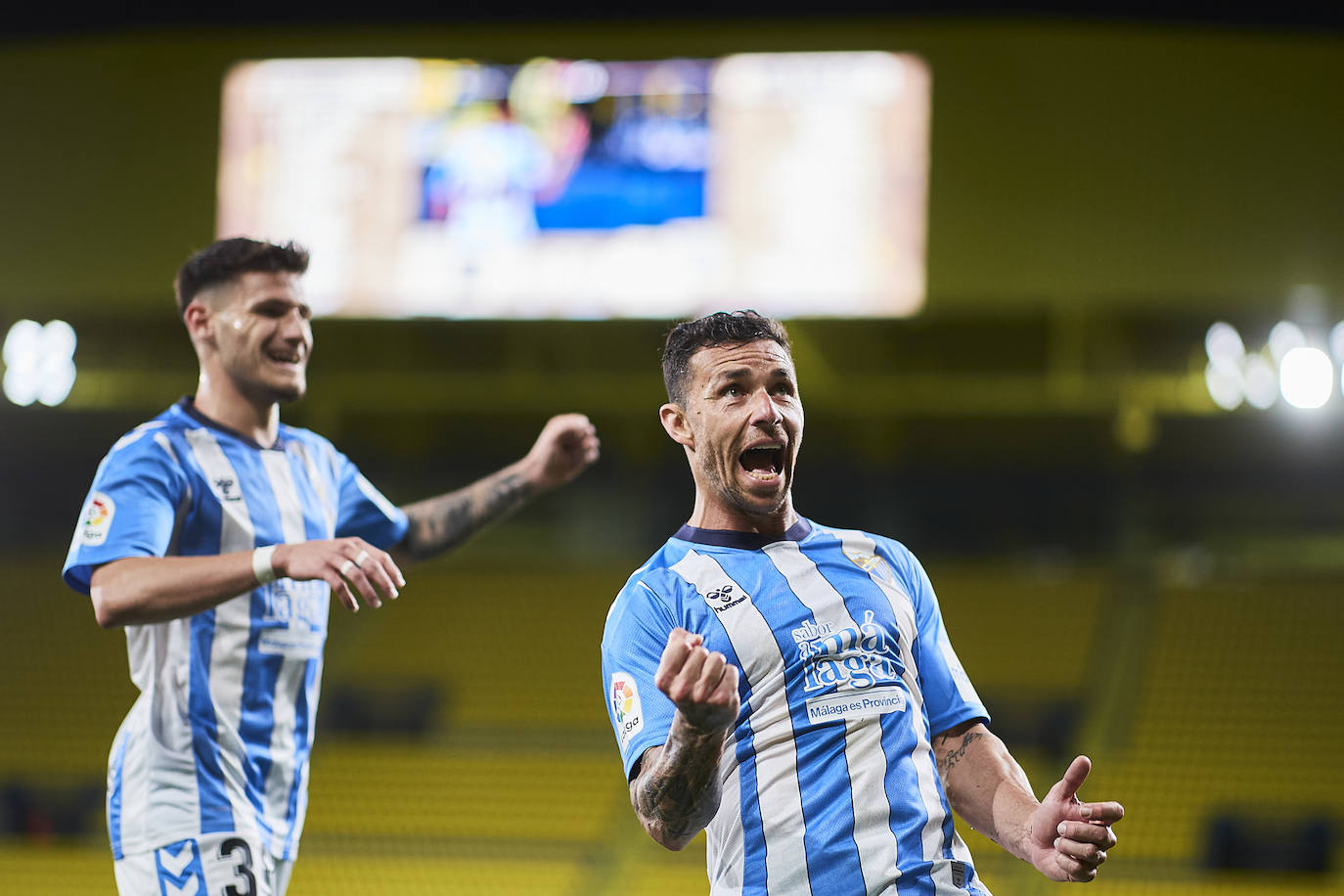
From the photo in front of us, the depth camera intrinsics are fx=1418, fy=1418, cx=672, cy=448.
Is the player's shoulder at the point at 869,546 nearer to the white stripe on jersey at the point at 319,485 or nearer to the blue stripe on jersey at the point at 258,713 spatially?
the blue stripe on jersey at the point at 258,713

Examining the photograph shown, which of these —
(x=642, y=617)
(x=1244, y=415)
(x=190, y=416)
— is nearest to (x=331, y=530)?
(x=190, y=416)

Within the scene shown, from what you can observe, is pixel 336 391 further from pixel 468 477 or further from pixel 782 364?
pixel 782 364

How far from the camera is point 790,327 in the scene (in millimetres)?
14727

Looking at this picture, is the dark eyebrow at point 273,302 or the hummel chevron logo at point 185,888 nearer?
the hummel chevron logo at point 185,888

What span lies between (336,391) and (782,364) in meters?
14.4

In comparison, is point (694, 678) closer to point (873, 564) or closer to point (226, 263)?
point (873, 564)

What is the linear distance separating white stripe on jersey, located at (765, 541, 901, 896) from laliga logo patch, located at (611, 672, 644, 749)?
15.2 inches

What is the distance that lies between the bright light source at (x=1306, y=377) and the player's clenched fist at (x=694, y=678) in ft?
47.1

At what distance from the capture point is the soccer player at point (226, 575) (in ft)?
10.4

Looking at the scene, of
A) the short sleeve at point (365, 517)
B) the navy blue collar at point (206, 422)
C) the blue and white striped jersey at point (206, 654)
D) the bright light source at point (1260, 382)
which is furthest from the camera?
the bright light source at point (1260, 382)

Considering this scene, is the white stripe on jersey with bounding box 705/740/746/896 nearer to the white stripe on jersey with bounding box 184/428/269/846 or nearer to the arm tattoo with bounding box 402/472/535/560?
the white stripe on jersey with bounding box 184/428/269/846

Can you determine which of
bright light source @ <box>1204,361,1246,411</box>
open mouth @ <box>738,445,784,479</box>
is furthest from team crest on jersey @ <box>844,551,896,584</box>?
bright light source @ <box>1204,361,1246,411</box>

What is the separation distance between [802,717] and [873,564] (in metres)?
0.42

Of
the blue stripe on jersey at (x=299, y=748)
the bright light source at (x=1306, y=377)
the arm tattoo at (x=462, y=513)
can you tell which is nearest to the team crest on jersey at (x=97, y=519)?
the blue stripe on jersey at (x=299, y=748)
